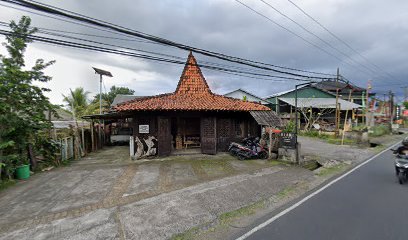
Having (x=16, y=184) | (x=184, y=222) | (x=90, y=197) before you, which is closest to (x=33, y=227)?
(x=90, y=197)

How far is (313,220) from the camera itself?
202 inches

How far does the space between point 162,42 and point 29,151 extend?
790 centimetres

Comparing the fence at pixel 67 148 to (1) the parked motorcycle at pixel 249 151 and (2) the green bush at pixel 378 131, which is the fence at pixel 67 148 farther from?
(2) the green bush at pixel 378 131

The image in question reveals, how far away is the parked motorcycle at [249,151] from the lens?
1249cm

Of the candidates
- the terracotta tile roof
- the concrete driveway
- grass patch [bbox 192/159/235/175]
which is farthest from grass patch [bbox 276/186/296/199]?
the terracotta tile roof

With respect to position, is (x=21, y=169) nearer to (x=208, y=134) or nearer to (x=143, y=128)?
(x=143, y=128)

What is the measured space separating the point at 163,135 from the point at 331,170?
8869 millimetres

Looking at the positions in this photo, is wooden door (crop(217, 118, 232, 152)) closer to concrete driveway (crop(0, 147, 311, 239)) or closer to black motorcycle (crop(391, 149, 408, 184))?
concrete driveway (crop(0, 147, 311, 239))

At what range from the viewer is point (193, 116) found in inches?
542

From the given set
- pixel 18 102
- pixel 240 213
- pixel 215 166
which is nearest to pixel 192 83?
pixel 215 166

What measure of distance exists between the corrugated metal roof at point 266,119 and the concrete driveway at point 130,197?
7.98 feet

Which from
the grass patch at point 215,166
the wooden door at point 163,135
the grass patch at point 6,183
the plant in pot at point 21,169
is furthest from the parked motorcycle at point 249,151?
the grass patch at point 6,183

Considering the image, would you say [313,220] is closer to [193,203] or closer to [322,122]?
[193,203]

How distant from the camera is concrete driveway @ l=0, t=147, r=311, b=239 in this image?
496cm
